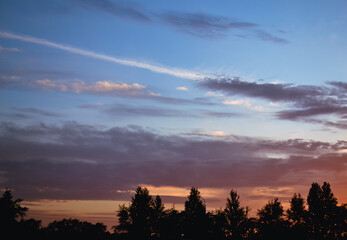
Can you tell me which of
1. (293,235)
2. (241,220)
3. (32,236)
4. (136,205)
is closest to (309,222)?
(293,235)

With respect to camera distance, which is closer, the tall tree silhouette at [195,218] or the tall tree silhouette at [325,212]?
the tall tree silhouette at [195,218]

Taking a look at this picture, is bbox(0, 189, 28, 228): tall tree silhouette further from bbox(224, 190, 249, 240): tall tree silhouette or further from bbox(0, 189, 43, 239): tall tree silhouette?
bbox(224, 190, 249, 240): tall tree silhouette

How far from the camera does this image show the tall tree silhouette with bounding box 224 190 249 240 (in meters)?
76.1

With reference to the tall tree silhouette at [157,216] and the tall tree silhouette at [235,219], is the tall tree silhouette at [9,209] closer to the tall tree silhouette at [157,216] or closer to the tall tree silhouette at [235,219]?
the tall tree silhouette at [157,216]

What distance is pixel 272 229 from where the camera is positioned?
82.1m

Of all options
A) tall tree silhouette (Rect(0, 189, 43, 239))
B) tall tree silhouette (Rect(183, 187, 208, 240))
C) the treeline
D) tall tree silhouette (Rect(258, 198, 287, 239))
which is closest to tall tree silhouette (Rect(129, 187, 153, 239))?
the treeline

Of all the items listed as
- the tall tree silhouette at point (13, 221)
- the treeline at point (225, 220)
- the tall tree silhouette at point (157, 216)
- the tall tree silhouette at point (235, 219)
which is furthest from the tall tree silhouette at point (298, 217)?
the tall tree silhouette at point (13, 221)

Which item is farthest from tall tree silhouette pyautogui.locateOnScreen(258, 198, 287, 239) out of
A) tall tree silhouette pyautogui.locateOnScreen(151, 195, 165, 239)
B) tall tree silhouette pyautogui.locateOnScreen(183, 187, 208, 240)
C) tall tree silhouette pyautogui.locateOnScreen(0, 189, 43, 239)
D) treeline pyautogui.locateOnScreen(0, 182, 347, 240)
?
tall tree silhouette pyautogui.locateOnScreen(0, 189, 43, 239)

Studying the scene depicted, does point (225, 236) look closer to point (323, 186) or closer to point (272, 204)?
point (272, 204)

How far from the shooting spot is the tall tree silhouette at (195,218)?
7481 cm

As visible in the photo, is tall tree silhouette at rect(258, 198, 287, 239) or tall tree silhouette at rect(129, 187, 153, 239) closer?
tall tree silhouette at rect(129, 187, 153, 239)

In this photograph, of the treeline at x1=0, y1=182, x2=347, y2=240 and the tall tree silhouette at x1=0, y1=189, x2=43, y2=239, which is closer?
the tall tree silhouette at x1=0, y1=189, x2=43, y2=239

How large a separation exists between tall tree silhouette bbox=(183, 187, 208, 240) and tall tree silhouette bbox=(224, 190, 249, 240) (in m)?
5.48

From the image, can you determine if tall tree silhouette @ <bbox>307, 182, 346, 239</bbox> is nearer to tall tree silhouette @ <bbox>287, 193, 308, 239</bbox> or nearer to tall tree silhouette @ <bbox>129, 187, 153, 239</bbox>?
tall tree silhouette @ <bbox>287, 193, 308, 239</bbox>
